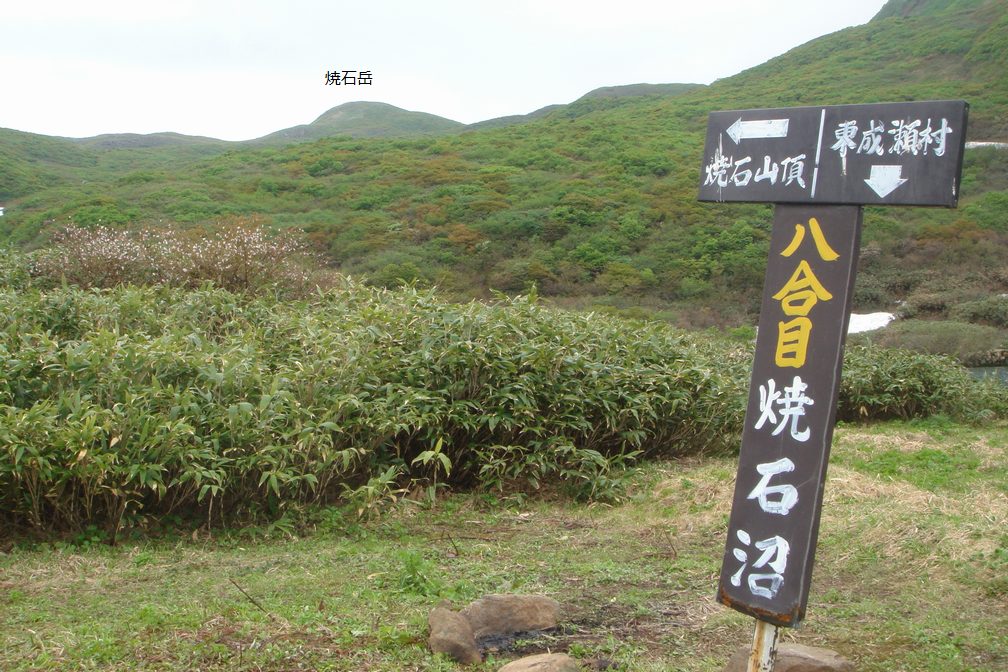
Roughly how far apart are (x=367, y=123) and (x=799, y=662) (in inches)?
2022

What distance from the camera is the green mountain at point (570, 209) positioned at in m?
18.6

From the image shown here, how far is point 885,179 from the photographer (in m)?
2.81

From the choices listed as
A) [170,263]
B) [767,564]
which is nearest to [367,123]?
[170,263]

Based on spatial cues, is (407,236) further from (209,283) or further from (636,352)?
(636,352)

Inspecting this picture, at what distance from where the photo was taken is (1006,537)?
15.2 feet

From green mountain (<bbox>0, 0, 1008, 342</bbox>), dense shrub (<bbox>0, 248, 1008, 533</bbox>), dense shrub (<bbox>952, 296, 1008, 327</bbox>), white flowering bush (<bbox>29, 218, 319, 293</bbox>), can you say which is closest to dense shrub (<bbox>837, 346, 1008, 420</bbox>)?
dense shrub (<bbox>0, 248, 1008, 533</bbox>)

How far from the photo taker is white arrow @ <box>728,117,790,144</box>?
304 cm

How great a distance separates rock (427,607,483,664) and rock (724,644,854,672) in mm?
866

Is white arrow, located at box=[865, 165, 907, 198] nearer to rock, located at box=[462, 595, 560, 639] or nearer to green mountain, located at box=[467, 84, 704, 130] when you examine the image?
rock, located at box=[462, 595, 560, 639]

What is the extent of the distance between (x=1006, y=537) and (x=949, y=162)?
8.68 ft

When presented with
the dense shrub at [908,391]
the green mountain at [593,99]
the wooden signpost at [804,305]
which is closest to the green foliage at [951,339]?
the dense shrub at [908,391]

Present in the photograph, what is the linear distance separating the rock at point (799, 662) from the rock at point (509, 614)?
0.71 metres

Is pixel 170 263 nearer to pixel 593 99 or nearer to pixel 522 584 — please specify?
pixel 522 584

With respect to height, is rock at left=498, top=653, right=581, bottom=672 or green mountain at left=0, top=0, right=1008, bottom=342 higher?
green mountain at left=0, top=0, right=1008, bottom=342
